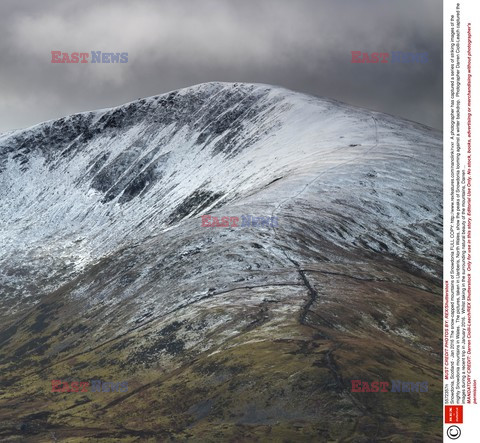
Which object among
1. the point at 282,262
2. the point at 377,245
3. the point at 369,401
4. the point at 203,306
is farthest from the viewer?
the point at 377,245

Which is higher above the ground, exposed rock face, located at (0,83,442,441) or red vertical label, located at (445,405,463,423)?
red vertical label, located at (445,405,463,423)

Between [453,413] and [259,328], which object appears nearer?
[453,413]

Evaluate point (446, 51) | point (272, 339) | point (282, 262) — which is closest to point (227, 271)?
point (282, 262)

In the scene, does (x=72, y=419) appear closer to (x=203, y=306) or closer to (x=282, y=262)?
(x=203, y=306)

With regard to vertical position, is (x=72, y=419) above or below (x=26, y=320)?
above

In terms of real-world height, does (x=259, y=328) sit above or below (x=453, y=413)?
below

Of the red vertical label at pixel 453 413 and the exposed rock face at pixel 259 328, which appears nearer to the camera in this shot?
the red vertical label at pixel 453 413

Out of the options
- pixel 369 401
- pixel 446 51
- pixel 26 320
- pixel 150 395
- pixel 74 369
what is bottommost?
pixel 26 320

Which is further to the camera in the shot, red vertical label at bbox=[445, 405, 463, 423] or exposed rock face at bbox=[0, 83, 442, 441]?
exposed rock face at bbox=[0, 83, 442, 441]

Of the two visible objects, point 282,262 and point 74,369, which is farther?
point 282,262

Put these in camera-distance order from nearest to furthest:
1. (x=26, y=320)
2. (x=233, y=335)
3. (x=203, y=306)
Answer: (x=233, y=335)
(x=203, y=306)
(x=26, y=320)

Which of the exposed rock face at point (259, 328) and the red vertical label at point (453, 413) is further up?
the red vertical label at point (453, 413)
